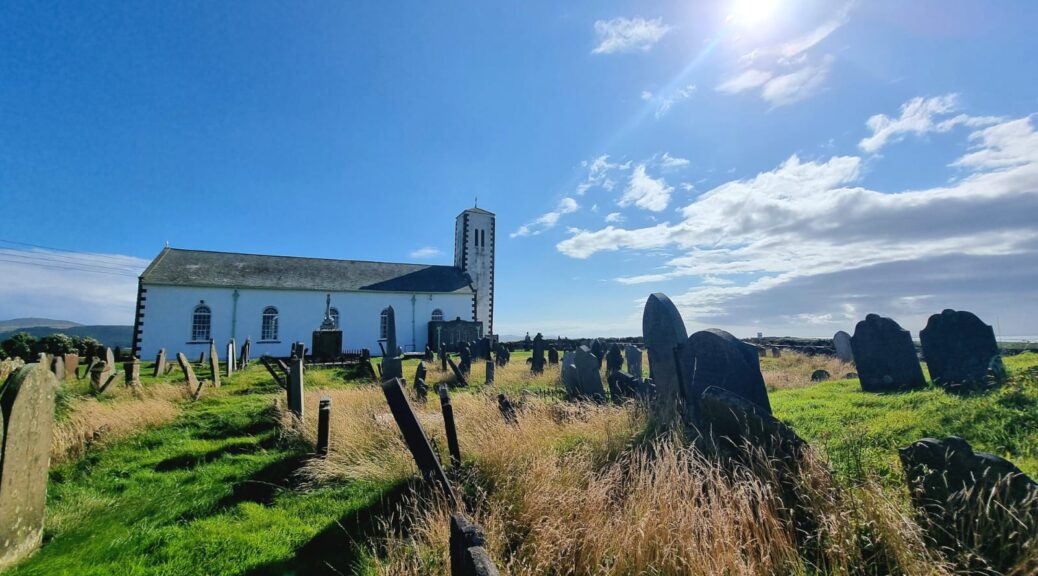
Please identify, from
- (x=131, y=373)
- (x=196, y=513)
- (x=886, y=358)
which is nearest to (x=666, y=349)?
(x=886, y=358)

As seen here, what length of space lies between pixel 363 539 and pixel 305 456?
2.61 meters

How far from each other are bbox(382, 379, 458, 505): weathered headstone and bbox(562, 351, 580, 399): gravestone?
5.46 m

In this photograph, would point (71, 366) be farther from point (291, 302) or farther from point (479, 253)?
point (479, 253)

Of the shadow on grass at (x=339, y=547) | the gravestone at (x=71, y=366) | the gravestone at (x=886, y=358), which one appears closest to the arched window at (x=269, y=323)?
the gravestone at (x=71, y=366)

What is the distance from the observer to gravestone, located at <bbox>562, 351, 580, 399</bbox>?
30.6 ft

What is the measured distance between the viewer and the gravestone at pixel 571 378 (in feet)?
30.6

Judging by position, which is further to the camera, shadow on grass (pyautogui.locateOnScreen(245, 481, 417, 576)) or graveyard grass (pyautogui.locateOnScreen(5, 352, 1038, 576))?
shadow on grass (pyautogui.locateOnScreen(245, 481, 417, 576))

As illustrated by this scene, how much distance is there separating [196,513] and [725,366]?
607cm

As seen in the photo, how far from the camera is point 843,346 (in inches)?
639

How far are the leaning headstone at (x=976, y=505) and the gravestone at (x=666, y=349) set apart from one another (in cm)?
305

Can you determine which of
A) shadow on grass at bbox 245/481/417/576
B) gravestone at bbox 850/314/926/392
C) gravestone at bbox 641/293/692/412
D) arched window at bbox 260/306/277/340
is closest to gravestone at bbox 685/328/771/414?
gravestone at bbox 641/293/692/412

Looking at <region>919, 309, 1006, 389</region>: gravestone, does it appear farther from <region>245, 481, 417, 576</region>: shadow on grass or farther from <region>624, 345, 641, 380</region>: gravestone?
<region>245, 481, 417, 576</region>: shadow on grass

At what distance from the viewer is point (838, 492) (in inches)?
115

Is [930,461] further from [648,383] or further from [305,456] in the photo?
[305,456]
